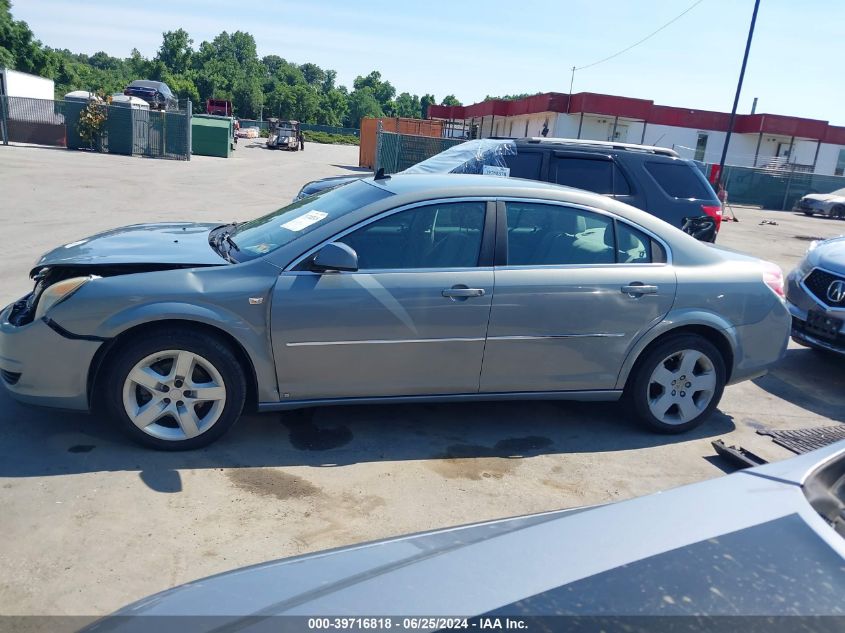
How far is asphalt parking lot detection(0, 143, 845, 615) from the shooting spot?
313 centimetres

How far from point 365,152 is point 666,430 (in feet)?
96.9

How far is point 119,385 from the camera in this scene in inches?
154

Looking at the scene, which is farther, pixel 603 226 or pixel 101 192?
pixel 101 192

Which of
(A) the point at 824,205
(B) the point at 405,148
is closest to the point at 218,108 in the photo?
(B) the point at 405,148

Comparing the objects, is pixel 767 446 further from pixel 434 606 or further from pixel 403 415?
pixel 434 606

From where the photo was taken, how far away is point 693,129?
138 feet

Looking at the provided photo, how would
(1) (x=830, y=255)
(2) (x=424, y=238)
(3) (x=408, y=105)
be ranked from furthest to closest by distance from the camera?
(3) (x=408, y=105), (1) (x=830, y=255), (2) (x=424, y=238)

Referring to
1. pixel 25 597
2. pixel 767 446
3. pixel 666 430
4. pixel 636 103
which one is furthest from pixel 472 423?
pixel 636 103

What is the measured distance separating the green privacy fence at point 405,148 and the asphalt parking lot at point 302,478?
15588 mm

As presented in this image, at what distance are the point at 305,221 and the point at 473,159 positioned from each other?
4.40 metres

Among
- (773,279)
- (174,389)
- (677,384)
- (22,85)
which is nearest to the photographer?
(174,389)

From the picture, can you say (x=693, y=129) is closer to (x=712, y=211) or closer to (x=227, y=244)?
(x=712, y=211)

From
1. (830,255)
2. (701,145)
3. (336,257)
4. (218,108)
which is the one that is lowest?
(336,257)

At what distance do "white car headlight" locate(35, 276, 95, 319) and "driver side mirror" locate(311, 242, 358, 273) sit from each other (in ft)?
4.37
